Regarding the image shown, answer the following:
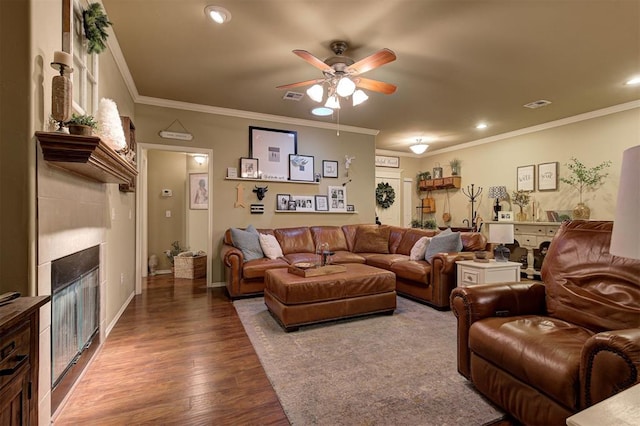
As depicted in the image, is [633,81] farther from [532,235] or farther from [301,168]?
[301,168]

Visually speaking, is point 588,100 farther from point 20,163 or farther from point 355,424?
point 20,163

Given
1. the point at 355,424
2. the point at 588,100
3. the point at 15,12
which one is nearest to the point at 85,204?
the point at 15,12

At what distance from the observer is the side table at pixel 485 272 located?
3098mm

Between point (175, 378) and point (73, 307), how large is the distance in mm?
799

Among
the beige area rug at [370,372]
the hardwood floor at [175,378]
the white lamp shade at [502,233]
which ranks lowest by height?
the hardwood floor at [175,378]

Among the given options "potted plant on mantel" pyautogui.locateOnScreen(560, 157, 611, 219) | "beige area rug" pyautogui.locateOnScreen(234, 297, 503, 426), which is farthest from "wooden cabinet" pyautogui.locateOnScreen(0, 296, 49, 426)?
"potted plant on mantel" pyautogui.locateOnScreen(560, 157, 611, 219)

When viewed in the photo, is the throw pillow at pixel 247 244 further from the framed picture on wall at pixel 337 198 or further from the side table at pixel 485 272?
the side table at pixel 485 272

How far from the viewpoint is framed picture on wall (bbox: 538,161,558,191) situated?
17.3 feet

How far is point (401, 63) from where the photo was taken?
323 centimetres

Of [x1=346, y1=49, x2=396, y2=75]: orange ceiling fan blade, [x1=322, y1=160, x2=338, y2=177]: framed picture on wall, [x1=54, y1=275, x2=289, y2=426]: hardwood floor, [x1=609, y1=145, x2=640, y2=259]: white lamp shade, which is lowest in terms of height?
[x1=54, y1=275, x2=289, y2=426]: hardwood floor

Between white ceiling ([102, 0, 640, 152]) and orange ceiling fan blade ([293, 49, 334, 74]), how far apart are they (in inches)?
11.6

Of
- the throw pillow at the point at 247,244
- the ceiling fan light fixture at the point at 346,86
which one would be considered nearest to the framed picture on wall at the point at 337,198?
the throw pillow at the point at 247,244

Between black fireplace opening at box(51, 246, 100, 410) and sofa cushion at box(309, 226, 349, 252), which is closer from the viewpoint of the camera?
black fireplace opening at box(51, 246, 100, 410)

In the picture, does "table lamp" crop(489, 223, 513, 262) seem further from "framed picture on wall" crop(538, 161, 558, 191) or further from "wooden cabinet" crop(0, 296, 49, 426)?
"wooden cabinet" crop(0, 296, 49, 426)
